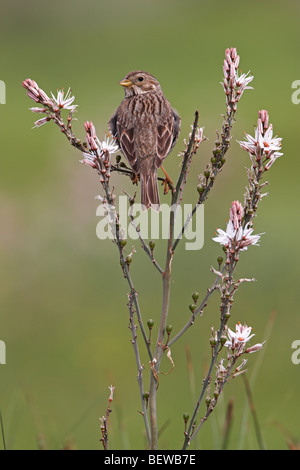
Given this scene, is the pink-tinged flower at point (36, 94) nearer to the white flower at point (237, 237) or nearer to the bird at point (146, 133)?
the bird at point (146, 133)

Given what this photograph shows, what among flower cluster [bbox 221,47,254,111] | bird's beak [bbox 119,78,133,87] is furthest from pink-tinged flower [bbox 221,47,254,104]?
bird's beak [bbox 119,78,133,87]

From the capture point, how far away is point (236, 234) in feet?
10.4

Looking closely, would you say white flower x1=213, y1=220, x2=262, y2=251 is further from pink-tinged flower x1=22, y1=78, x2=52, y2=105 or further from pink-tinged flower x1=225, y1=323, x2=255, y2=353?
pink-tinged flower x1=22, y1=78, x2=52, y2=105

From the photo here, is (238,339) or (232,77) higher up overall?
(232,77)

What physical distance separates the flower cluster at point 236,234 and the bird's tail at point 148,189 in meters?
0.92

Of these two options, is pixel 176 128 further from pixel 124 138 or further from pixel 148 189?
pixel 148 189

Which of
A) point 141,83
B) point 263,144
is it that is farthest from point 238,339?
point 141,83

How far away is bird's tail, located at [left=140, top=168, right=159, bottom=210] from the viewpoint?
409 centimetres

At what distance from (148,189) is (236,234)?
3.53ft

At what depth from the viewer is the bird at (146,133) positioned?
4.14m

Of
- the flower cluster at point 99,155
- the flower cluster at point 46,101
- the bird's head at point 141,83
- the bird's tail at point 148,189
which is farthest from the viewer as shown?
the bird's head at point 141,83

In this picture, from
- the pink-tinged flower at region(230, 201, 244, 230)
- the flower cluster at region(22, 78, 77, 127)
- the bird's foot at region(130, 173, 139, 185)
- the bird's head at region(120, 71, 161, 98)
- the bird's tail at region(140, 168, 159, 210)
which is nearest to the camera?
the pink-tinged flower at region(230, 201, 244, 230)

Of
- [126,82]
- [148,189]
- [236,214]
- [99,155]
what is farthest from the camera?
[126,82]

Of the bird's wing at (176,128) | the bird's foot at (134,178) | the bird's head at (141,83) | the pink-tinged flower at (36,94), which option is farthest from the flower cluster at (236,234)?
the bird's head at (141,83)
